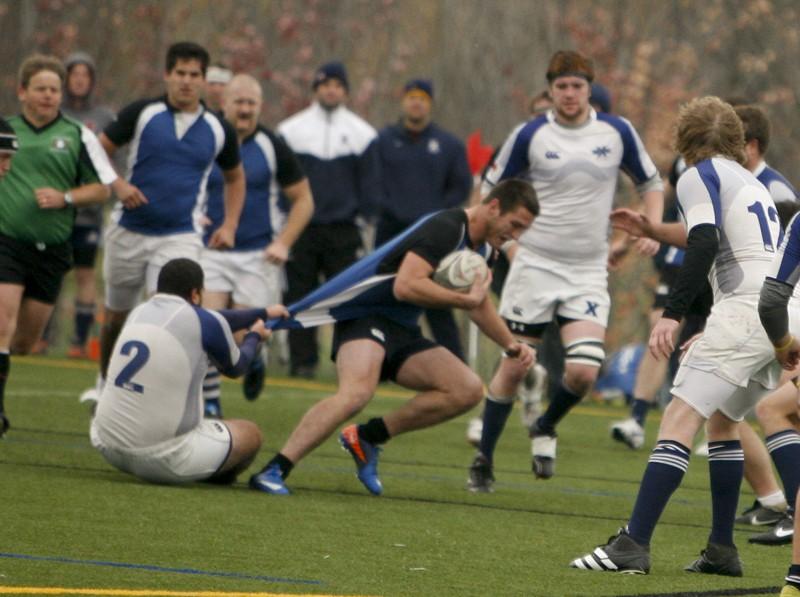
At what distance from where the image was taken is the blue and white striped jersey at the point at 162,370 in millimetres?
9477

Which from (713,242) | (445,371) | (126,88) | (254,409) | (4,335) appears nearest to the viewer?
(713,242)

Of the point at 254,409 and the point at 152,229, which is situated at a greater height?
the point at 152,229

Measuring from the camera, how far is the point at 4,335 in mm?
11219

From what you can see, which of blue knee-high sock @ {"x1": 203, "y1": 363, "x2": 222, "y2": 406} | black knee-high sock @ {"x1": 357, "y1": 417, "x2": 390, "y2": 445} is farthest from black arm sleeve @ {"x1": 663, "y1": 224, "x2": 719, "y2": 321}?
blue knee-high sock @ {"x1": 203, "y1": 363, "x2": 222, "y2": 406}

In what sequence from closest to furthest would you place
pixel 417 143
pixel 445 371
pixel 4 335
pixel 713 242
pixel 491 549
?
pixel 713 242 < pixel 491 549 < pixel 445 371 < pixel 4 335 < pixel 417 143

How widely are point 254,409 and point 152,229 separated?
2761 millimetres

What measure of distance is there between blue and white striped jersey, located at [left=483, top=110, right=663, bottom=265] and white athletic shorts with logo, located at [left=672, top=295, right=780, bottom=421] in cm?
346

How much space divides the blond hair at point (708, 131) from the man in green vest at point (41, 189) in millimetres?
4539

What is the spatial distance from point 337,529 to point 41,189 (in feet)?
11.9

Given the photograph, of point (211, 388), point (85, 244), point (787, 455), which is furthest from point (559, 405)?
point (85, 244)

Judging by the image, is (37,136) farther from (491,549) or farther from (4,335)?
(491,549)

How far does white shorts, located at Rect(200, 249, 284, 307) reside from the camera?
13375 mm

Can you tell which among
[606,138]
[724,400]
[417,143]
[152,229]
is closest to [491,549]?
[724,400]

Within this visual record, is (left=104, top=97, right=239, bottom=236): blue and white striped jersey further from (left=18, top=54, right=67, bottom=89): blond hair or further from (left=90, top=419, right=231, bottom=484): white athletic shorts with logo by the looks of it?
(left=90, top=419, right=231, bottom=484): white athletic shorts with logo
